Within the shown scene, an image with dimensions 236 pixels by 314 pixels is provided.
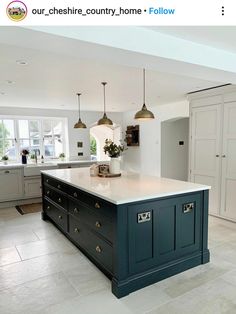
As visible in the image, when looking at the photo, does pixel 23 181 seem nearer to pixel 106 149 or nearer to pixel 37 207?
pixel 37 207

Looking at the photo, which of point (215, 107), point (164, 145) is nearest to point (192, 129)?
point (215, 107)

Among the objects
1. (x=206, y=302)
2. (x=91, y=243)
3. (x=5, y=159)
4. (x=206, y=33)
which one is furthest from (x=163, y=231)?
(x=5, y=159)

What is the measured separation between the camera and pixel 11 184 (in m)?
5.21

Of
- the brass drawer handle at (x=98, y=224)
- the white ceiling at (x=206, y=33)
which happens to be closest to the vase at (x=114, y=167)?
the brass drawer handle at (x=98, y=224)

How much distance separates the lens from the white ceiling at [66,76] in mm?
1794

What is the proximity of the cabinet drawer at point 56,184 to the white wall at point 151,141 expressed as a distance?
345 centimetres

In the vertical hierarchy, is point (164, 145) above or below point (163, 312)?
above

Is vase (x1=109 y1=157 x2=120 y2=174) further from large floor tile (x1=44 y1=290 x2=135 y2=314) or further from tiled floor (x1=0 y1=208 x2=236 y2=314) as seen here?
large floor tile (x1=44 y1=290 x2=135 y2=314)

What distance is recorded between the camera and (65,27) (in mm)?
1611

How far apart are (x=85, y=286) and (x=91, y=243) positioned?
0.46 m

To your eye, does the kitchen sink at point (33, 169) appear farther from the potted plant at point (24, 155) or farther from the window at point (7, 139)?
the window at point (7, 139)

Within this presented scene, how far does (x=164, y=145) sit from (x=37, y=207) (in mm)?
3682

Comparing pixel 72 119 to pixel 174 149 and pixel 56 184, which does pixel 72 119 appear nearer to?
pixel 174 149

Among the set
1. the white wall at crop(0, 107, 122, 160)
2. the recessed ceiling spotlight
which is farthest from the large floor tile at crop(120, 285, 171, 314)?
the white wall at crop(0, 107, 122, 160)
